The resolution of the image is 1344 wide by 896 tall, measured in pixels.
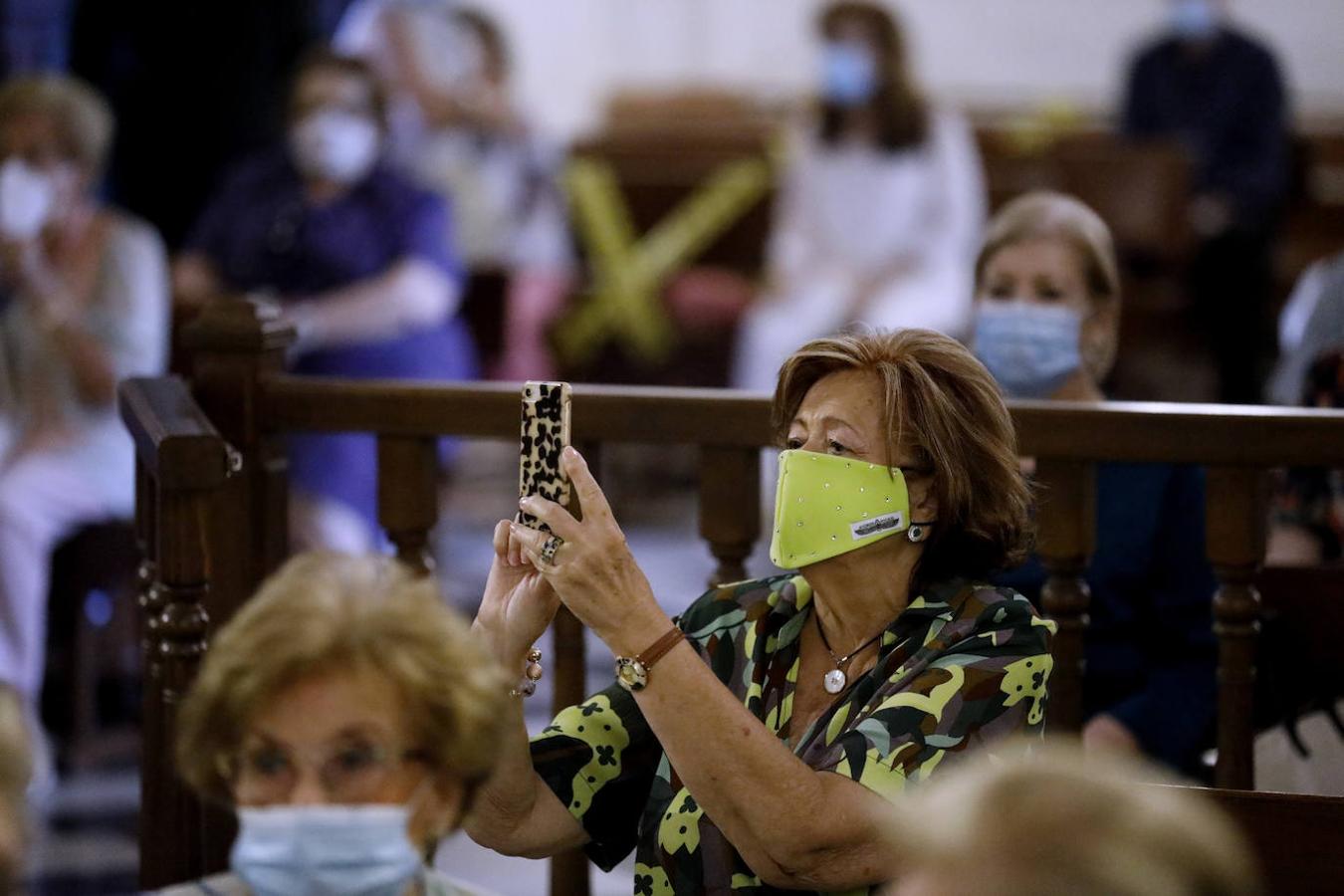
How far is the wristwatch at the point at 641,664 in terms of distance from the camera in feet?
6.40

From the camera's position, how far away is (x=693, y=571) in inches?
243

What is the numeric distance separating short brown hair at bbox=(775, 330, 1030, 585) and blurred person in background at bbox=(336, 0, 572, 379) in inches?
177

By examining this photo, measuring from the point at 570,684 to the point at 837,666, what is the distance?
69 cm

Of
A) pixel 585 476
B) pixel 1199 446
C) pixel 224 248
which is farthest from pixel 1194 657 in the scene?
pixel 224 248

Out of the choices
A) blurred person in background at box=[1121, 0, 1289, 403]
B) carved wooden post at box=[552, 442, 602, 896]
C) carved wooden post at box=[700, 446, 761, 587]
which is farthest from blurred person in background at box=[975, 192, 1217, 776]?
blurred person in background at box=[1121, 0, 1289, 403]

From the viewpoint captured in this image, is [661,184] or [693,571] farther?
[661,184]

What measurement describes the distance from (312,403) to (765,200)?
519 centimetres

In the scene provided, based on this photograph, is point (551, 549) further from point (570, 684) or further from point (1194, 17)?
point (1194, 17)

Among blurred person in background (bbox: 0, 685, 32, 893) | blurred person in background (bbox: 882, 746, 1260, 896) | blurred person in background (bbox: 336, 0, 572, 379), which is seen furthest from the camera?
blurred person in background (bbox: 336, 0, 572, 379)

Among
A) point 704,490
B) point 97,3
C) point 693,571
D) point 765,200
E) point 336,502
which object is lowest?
point 693,571

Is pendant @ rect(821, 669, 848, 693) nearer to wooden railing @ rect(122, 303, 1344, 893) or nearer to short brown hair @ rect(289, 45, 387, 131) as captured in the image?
wooden railing @ rect(122, 303, 1344, 893)

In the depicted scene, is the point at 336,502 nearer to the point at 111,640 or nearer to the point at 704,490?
the point at 111,640

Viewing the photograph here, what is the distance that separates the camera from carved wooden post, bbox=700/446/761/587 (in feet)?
8.77

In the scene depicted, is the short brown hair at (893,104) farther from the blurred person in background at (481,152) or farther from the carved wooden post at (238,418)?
the carved wooden post at (238,418)
